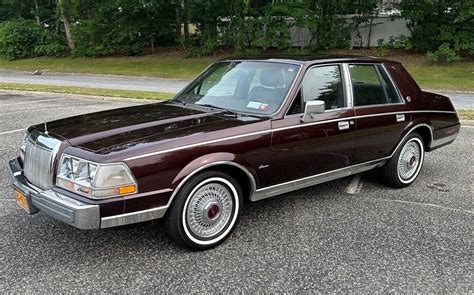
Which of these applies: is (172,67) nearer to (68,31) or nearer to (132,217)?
(68,31)

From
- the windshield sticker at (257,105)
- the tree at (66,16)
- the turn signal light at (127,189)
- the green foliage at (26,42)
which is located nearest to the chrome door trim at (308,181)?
the windshield sticker at (257,105)

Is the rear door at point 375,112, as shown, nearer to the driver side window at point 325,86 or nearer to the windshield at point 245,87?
the driver side window at point 325,86

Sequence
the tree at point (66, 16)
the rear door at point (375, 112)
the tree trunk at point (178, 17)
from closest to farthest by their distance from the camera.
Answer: the rear door at point (375, 112) < the tree trunk at point (178, 17) < the tree at point (66, 16)

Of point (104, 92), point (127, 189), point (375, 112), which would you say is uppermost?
point (375, 112)

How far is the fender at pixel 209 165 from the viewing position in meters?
3.44

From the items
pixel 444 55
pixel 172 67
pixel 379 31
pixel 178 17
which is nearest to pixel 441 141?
pixel 444 55

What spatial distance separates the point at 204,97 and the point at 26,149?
1.79 meters

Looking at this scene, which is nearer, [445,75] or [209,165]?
[209,165]

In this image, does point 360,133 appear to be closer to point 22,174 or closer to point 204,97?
point 204,97

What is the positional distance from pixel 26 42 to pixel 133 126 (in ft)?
99.5

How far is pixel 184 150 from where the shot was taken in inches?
137

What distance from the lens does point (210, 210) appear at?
12.1 ft

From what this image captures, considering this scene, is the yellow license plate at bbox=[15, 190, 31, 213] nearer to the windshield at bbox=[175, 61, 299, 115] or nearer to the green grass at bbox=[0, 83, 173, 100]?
the windshield at bbox=[175, 61, 299, 115]

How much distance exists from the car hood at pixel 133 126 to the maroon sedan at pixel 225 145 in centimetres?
1
